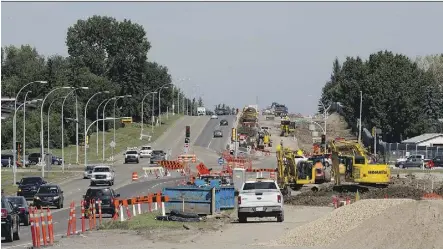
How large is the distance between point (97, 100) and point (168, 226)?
123105 millimetres

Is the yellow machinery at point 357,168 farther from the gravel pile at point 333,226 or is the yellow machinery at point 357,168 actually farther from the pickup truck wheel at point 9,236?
the pickup truck wheel at point 9,236

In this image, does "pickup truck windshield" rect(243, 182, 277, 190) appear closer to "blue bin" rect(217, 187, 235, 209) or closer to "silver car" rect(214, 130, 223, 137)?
"blue bin" rect(217, 187, 235, 209)

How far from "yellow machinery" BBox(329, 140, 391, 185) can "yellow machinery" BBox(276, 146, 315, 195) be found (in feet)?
5.14

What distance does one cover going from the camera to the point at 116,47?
6895 inches

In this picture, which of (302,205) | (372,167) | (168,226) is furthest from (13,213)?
(372,167)

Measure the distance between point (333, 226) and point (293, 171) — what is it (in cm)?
3175

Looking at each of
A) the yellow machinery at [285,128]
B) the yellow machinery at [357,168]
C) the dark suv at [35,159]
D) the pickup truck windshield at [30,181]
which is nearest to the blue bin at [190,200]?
the yellow machinery at [357,168]

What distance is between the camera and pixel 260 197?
1559 inches

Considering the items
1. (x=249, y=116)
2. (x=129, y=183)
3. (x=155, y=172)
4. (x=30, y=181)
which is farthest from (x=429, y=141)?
(x=30, y=181)

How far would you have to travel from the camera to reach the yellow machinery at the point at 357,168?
196 ft

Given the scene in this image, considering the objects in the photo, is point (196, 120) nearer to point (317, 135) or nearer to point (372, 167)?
point (317, 135)

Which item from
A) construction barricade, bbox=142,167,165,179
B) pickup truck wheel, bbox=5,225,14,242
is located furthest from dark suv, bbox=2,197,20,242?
construction barricade, bbox=142,167,165,179

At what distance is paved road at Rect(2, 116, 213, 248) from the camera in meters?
42.1

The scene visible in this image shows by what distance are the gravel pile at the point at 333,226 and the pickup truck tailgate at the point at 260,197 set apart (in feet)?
16.3
